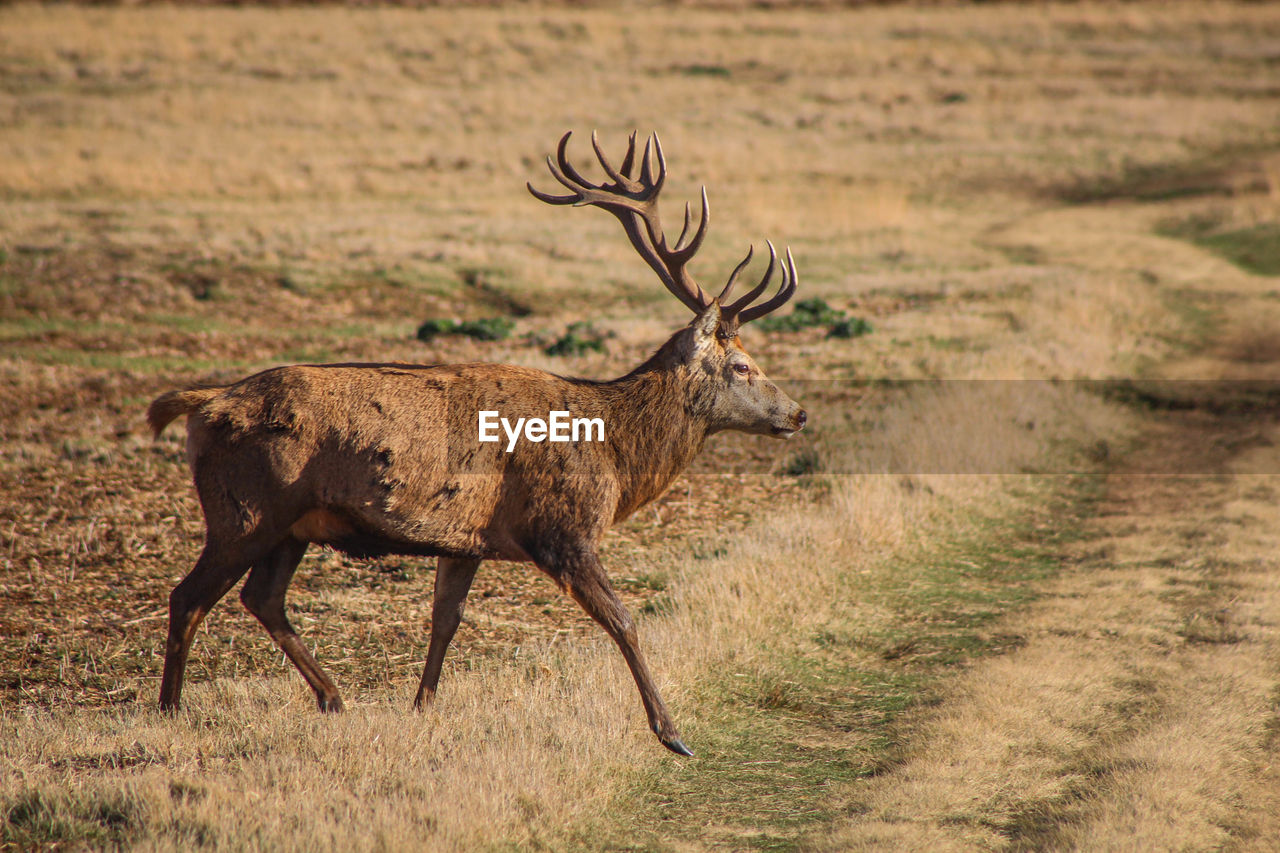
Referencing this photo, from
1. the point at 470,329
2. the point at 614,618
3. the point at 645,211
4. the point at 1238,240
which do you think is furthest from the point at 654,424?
the point at 1238,240

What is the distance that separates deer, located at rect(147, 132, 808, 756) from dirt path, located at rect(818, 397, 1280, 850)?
62.9 inches

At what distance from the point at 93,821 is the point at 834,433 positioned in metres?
9.55

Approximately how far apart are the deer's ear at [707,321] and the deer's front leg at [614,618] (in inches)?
63.9

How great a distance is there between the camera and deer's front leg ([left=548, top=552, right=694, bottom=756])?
6547 mm

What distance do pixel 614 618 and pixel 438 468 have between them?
1.24 meters

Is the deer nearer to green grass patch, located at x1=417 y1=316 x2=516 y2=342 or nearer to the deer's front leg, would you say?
→ the deer's front leg

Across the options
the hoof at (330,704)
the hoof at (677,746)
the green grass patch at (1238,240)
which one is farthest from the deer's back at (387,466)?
the green grass patch at (1238,240)

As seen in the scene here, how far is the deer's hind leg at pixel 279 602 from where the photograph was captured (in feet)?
21.8

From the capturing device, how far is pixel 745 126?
42781mm

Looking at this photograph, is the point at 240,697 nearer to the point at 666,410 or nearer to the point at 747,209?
the point at 666,410

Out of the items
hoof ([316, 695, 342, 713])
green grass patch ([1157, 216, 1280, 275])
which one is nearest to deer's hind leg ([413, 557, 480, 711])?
hoof ([316, 695, 342, 713])

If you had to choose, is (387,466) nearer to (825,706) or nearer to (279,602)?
(279,602)

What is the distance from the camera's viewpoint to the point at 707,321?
7371 millimetres

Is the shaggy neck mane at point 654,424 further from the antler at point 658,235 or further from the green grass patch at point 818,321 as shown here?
the green grass patch at point 818,321
